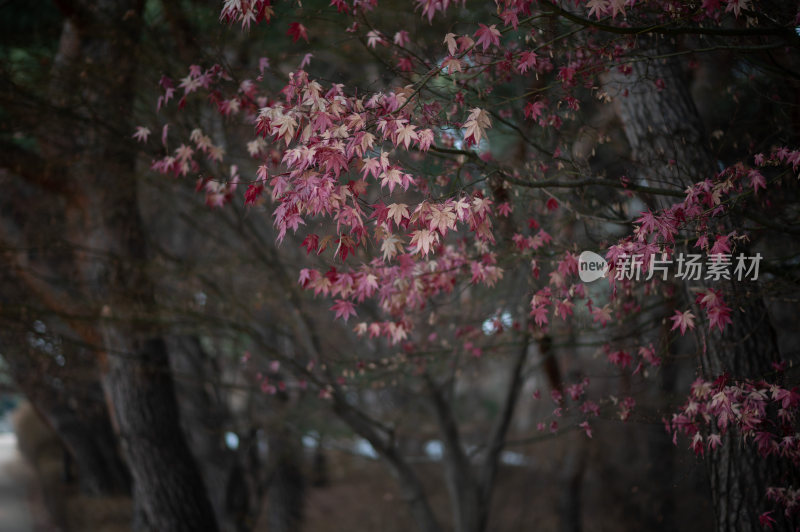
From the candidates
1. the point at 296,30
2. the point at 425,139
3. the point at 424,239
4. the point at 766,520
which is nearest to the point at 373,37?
the point at 296,30

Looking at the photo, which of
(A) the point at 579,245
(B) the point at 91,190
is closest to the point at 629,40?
(A) the point at 579,245

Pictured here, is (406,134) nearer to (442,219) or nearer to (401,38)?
(442,219)

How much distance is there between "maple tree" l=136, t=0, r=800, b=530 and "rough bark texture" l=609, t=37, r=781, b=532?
0.01 m

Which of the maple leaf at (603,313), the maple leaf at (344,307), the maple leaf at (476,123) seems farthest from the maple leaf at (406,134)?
the maple leaf at (603,313)

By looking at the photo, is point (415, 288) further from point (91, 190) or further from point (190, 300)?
point (91, 190)

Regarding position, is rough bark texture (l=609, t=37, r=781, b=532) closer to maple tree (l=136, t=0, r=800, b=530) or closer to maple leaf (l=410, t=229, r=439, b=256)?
maple tree (l=136, t=0, r=800, b=530)

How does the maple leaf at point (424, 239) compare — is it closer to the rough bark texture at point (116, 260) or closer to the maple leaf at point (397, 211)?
the maple leaf at point (397, 211)

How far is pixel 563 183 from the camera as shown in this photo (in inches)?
119

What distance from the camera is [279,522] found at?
1027cm

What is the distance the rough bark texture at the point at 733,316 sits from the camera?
11.2 ft

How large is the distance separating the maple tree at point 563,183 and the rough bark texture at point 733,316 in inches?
0.5

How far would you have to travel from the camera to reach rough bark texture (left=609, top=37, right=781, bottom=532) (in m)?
3.43

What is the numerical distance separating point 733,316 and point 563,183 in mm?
1419

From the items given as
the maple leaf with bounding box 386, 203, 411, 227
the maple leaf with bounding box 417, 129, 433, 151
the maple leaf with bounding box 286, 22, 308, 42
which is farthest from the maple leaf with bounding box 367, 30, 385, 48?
the maple leaf with bounding box 386, 203, 411, 227
